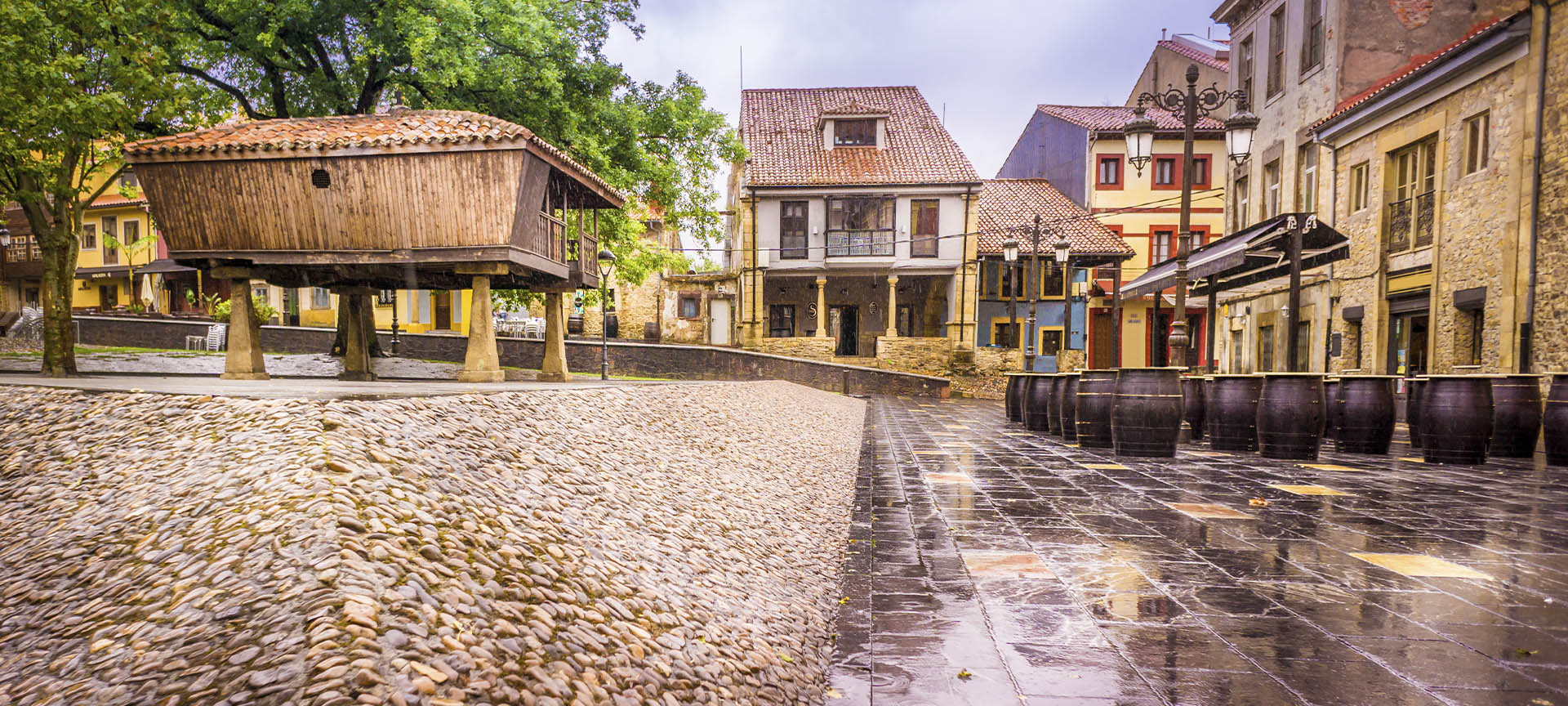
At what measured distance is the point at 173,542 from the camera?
267 centimetres

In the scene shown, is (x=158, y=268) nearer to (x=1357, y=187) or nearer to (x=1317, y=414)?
(x=1317, y=414)

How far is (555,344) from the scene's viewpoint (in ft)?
41.4

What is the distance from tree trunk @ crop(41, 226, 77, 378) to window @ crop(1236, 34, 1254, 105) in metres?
25.3

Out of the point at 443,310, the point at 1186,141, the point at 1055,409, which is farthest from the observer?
the point at 443,310

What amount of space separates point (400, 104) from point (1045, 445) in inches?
416

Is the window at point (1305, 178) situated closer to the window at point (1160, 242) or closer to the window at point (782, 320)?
the window at point (1160, 242)

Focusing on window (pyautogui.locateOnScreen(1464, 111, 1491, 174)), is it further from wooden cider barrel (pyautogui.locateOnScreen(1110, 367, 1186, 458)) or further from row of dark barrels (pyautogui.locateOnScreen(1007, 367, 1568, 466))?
wooden cider barrel (pyautogui.locateOnScreen(1110, 367, 1186, 458))

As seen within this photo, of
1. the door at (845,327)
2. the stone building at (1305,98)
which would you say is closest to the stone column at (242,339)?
the stone building at (1305,98)

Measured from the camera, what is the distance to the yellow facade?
96.8 feet

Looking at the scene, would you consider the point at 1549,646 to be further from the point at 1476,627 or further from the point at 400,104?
the point at 400,104

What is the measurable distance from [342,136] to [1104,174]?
1099 inches

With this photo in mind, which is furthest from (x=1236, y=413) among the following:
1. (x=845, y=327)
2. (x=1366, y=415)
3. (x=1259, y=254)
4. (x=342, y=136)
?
(x=845, y=327)

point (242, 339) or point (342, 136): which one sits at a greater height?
point (342, 136)

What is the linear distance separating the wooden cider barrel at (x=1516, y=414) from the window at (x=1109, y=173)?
22342mm
